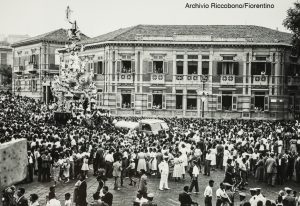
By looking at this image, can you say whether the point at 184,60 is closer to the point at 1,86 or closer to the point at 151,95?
the point at 151,95

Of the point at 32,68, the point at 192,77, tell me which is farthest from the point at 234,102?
the point at 32,68

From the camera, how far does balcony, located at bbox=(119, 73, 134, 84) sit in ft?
132

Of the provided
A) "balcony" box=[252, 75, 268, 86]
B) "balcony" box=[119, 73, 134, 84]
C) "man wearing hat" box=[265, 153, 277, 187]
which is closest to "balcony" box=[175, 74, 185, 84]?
"balcony" box=[119, 73, 134, 84]

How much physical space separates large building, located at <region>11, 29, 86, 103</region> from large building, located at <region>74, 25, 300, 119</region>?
14.6 metres

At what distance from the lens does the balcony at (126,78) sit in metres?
40.4

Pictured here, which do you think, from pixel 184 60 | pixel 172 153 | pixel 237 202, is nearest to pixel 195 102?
pixel 184 60

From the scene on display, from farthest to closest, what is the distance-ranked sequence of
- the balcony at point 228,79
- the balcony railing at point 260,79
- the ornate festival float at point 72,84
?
the balcony at point 228,79
the balcony railing at point 260,79
the ornate festival float at point 72,84

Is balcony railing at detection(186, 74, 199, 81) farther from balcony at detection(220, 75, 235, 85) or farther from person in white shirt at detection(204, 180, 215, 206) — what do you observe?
person in white shirt at detection(204, 180, 215, 206)

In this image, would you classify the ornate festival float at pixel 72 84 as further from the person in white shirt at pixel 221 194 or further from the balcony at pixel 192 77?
the person in white shirt at pixel 221 194

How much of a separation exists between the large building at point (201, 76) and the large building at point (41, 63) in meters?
14.6

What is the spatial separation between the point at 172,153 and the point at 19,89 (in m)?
43.0

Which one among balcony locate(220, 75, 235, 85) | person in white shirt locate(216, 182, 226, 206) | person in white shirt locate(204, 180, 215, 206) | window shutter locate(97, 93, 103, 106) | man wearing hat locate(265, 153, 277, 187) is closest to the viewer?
person in white shirt locate(216, 182, 226, 206)

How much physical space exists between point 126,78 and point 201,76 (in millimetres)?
7361

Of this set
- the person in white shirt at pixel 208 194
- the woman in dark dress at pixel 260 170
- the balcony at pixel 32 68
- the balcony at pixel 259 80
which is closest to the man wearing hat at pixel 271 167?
the woman in dark dress at pixel 260 170
